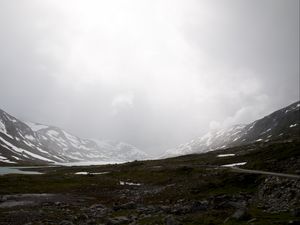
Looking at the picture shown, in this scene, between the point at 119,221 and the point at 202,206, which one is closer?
the point at 119,221

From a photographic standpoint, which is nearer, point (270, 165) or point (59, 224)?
point (59, 224)

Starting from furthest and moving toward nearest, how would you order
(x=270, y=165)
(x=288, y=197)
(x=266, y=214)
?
(x=270, y=165) < (x=288, y=197) < (x=266, y=214)

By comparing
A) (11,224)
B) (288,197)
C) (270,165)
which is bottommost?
(11,224)

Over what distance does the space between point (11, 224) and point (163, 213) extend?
15958mm

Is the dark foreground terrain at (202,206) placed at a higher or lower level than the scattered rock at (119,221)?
higher

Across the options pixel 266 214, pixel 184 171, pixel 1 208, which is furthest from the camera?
pixel 184 171

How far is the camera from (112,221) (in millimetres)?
33031

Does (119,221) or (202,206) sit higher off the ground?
(202,206)

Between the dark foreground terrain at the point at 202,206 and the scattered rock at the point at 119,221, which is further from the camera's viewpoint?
the scattered rock at the point at 119,221

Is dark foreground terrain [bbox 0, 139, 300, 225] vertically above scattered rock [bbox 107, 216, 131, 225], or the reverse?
dark foreground terrain [bbox 0, 139, 300, 225]

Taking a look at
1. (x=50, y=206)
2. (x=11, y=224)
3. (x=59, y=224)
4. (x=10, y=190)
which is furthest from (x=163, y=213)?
(x=10, y=190)

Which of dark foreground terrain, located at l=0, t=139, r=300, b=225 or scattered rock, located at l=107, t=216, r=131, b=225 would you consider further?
scattered rock, located at l=107, t=216, r=131, b=225

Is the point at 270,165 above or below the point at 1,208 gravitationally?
above

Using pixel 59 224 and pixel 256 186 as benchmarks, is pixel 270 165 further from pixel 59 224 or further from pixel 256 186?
pixel 59 224
